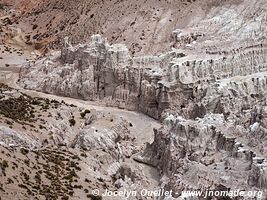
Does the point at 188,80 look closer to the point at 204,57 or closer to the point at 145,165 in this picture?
the point at 204,57

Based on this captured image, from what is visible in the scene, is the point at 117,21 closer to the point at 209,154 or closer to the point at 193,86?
the point at 193,86

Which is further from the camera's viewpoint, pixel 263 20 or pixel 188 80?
pixel 263 20

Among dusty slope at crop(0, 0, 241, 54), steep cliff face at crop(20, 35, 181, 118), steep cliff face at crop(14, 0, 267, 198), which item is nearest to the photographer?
steep cliff face at crop(14, 0, 267, 198)

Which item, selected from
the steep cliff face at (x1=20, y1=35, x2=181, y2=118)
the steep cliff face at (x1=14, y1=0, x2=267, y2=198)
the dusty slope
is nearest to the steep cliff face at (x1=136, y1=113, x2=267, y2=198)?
the steep cliff face at (x1=14, y1=0, x2=267, y2=198)

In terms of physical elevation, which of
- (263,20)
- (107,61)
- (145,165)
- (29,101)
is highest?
(263,20)

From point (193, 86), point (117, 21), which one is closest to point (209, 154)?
point (193, 86)

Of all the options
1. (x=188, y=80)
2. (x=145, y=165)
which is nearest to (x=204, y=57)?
(x=188, y=80)

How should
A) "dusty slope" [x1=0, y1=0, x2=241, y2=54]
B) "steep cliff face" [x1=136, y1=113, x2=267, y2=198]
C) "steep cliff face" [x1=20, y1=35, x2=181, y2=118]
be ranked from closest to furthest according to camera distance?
"steep cliff face" [x1=136, y1=113, x2=267, y2=198] → "steep cliff face" [x1=20, y1=35, x2=181, y2=118] → "dusty slope" [x1=0, y1=0, x2=241, y2=54]

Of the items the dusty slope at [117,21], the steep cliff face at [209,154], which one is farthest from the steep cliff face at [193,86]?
the dusty slope at [117,21]

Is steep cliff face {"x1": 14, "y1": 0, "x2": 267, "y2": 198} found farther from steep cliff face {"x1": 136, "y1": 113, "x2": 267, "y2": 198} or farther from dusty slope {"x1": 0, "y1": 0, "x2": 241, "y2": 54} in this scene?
dusty slope {"x1": 0, "y1": 0, "x2": 241, "y2": 54}

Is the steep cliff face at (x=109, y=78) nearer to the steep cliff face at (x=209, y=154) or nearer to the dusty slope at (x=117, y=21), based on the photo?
the dusty slope at (x=117, y=21)

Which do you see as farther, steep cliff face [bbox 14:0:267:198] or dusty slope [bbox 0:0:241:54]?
dusty slope [bbox 0:0:241:54]
